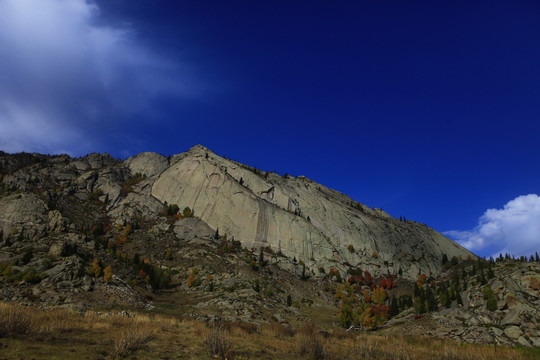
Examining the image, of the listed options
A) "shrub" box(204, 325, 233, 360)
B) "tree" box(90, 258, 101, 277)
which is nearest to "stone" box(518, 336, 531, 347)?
"shrub" box(204, 325, 233, 360)

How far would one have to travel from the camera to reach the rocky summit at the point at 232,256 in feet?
169

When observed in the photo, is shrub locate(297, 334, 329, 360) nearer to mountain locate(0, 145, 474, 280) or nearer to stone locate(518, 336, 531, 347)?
stone locate(518, 336, 531, 347)

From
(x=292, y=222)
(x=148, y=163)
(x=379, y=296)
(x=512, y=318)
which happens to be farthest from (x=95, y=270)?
(x=148, y=163)

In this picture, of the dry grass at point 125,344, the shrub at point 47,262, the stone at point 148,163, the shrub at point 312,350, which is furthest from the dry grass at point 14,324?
the stone at point 148,163

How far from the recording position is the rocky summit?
169 feet

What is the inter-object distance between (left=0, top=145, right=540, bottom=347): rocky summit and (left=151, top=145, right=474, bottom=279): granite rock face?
576mm

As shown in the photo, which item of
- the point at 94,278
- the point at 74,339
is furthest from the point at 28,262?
the point at 74,339

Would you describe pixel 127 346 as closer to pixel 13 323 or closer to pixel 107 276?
pixel 13 323

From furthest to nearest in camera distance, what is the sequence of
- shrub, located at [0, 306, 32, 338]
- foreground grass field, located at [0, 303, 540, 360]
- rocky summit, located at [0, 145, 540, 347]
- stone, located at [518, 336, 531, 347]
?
rocky summit, located at [0, 145, 540, 347] < stone, located at [518, 336, 531, 347] < shrub, located at [0, 306, 32, 338] < foreground grass field, located at [0, 303, 540, 360]

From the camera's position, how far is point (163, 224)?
113 m

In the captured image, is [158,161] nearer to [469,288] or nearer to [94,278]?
[94,278]

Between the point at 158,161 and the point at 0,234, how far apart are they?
90.8 m

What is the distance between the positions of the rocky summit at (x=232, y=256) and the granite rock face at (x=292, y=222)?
1.89 feet

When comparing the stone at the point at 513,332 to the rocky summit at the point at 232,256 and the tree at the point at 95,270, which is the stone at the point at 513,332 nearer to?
the rocky summit at the point at 232,256
